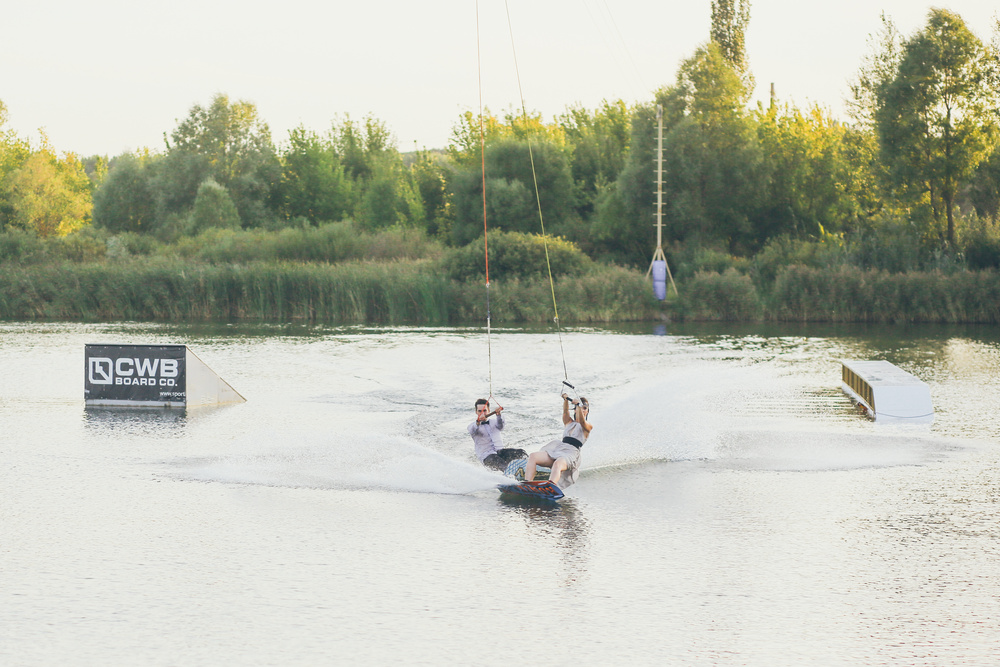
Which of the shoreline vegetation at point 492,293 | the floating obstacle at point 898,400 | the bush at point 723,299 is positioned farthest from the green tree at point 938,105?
the floating obstacle at point 898,400

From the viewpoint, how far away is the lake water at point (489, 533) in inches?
248

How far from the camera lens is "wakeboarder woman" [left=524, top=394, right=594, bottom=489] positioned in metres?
10.2

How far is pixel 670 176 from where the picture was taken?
4909cm

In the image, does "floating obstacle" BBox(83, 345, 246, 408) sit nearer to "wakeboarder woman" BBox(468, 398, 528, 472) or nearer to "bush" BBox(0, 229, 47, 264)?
"wakeboarder woman" BBox(468, 398, 528, 472)

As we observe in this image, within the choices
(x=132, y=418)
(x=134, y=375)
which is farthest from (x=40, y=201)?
(x=132, y=418)

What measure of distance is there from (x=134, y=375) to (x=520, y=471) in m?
8.92

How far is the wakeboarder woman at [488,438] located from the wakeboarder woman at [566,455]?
1.12 metres

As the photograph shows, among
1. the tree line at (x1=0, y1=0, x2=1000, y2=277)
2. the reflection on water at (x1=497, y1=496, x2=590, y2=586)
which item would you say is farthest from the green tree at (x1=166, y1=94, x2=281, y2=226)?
the reflection on water at (x1=497, y1=496, x2=590, y2=586)

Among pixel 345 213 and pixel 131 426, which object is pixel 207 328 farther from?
pixel 345 213

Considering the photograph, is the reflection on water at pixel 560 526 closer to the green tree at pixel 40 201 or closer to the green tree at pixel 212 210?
the green tree at pixel 212 210

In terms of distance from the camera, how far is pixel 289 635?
6328 mm

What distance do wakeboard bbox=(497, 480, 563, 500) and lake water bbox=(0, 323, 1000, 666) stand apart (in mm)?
170

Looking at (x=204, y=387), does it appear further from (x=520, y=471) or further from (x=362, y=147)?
(x=362, y=147)

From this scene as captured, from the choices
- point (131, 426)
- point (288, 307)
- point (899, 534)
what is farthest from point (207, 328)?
point (899, 534)
